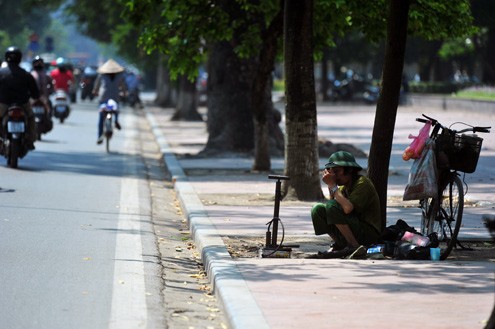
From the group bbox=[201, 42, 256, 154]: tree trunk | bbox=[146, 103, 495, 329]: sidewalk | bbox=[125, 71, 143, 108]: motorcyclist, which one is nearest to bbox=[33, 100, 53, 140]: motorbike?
bbox=[201, 42, 256, 154]: tree trunk

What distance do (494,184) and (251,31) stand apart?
468cm

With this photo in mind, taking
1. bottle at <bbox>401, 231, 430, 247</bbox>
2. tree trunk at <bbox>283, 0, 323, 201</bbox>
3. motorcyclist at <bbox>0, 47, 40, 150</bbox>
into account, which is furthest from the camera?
motorcyclist at <bbox>0, 47, 40, 150</bbox>

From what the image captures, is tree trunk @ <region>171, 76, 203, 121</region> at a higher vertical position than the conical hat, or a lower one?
lower

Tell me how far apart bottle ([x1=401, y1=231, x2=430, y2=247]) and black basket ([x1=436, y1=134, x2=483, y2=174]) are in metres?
0.64

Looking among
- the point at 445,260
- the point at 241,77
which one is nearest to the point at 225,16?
the point at 241,77

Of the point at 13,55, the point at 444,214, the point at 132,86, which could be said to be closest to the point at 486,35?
the point at 132,86

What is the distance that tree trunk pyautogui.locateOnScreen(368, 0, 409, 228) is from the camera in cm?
1198

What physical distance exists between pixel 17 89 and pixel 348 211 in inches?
417

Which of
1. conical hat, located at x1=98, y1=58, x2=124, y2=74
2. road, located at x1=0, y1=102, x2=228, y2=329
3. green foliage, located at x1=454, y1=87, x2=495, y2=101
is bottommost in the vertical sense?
green foliage, located at x1=454, y1=87, x2=495, y2=101

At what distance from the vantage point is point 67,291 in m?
9.28

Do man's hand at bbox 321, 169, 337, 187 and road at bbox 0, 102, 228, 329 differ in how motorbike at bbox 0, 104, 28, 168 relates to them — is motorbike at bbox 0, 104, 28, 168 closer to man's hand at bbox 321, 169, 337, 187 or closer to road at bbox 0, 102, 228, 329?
road at bbox 0, 102, 228, 329

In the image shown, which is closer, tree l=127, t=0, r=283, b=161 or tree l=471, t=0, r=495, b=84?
tree l=127, t=0, r=283, b=161

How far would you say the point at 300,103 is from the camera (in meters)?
15.6

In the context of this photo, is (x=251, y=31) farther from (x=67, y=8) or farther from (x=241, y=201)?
(x=67, y=8)
